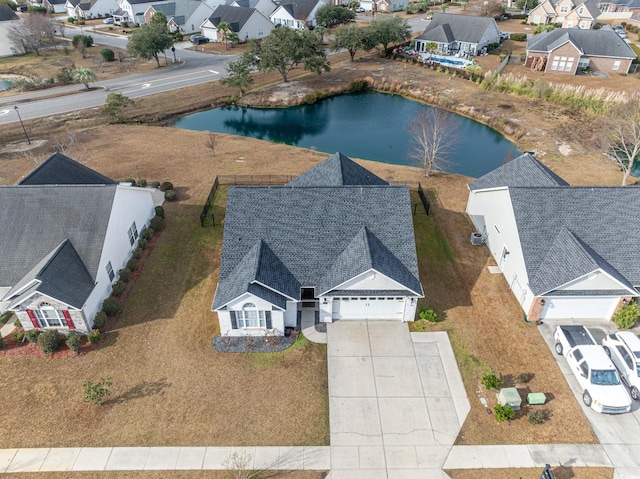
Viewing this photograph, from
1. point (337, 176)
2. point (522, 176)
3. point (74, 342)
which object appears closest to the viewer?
point (74, 342)

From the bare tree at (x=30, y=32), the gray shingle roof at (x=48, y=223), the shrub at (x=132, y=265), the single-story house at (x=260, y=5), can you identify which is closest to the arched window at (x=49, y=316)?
the gray shingle roof at (x=48, y=223)

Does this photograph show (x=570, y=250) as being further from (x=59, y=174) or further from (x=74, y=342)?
(x=59, y=174)

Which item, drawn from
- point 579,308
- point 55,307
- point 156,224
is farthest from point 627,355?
point 156,224

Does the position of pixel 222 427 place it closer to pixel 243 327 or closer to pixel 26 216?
pixel 243 327

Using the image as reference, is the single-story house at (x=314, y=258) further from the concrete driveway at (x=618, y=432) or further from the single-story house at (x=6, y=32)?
the single-story house at (x=6, y=32)

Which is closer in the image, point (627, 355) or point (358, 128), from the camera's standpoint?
point (627, 355)

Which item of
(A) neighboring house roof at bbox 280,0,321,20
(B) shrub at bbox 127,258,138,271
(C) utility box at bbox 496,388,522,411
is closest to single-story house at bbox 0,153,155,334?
(B) shrub at bbox 127,258,138,271

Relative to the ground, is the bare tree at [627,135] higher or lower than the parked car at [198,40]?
lower
